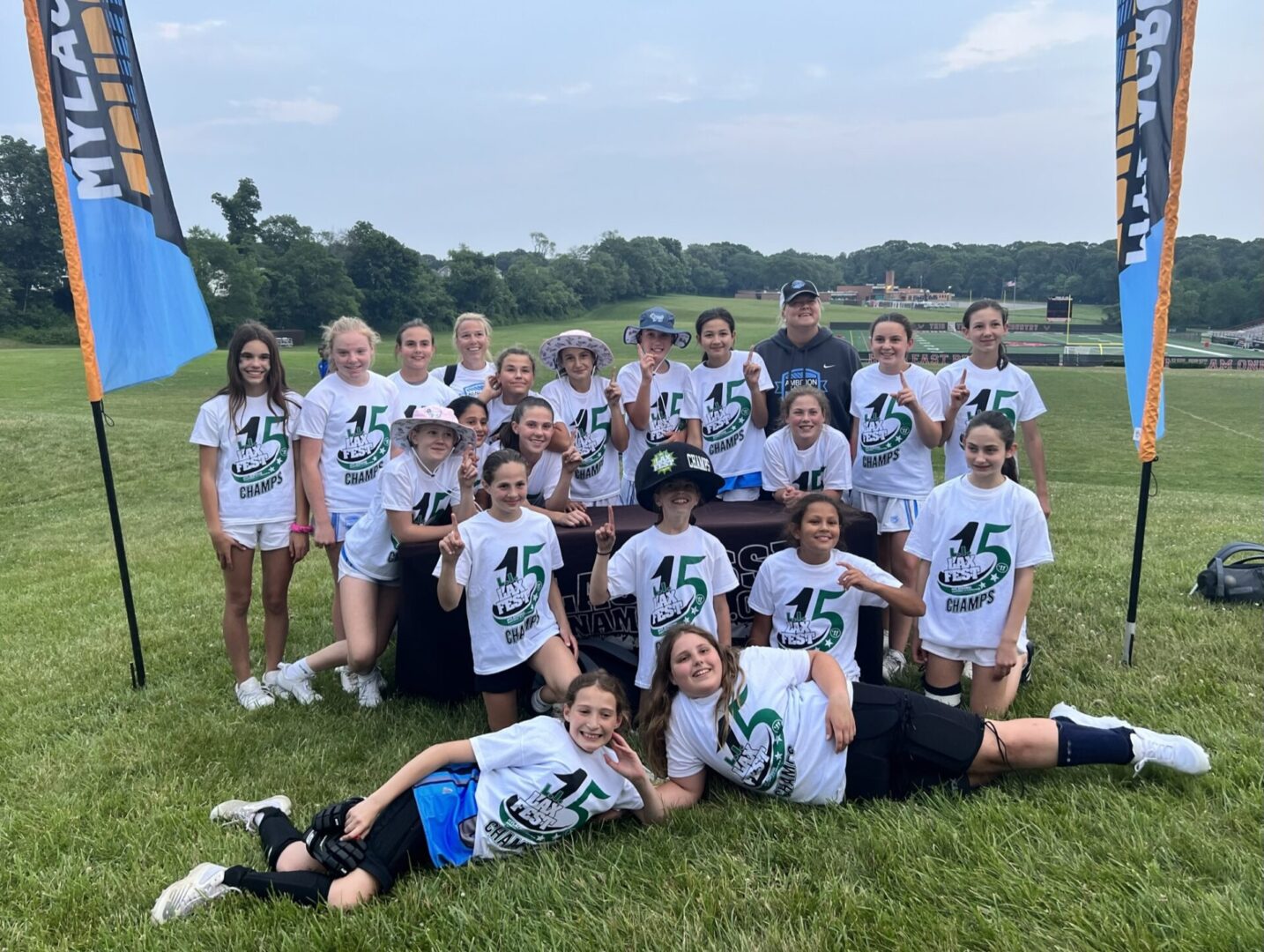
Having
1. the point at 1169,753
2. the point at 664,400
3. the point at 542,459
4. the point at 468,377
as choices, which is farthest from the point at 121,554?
the point at 1169,753

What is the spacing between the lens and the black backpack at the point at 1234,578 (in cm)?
599

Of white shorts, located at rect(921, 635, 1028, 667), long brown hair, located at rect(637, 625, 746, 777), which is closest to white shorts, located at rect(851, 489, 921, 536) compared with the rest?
white shorts, located at rect(921, 635, 1028, 667)

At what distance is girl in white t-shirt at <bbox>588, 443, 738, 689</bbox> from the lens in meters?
4.17

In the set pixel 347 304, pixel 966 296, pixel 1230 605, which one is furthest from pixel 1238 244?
pixel 1230 605

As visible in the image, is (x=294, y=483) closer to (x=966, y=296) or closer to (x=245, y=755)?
(x=245, y=755)

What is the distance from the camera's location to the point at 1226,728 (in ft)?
13.0

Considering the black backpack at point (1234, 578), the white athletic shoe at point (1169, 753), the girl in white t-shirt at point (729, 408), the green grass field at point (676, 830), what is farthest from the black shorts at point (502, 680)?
the black backpack at point (1234, 578)

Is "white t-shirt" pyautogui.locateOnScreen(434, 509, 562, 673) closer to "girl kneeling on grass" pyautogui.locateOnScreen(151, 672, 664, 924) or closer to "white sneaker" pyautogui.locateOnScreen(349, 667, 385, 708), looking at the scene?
"girl kneeling on grass" pyautogui.locateOnScreen(151, 672, 664, 924)

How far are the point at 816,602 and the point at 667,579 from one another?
79cm

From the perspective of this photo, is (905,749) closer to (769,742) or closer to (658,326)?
(769,742)

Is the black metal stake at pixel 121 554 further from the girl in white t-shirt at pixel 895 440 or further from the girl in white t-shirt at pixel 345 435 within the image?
the girl in white t-shirt at pixel 895 440

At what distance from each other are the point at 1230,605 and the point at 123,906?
6967 millimetres

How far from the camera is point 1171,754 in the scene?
A: 11.5ft

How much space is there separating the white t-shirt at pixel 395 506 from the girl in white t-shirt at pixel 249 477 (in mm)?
502
